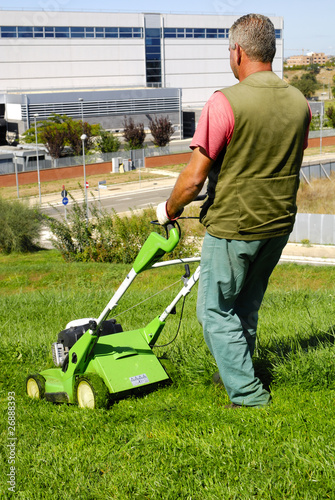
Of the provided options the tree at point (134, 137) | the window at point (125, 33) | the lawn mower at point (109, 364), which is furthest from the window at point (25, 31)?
the lawn mower at point (109, 364)

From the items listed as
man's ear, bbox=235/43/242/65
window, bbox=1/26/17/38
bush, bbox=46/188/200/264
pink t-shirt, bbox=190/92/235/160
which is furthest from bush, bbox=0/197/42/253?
window, bbox=1/26/17/38

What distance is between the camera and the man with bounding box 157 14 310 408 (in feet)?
9.19

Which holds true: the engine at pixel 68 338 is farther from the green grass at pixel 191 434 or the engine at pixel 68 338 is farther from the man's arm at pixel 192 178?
the man's arm at pixel 192 178

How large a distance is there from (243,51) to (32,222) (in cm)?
2489

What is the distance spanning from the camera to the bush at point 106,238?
1731 centimetres

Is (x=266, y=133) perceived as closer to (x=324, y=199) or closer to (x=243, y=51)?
(x=243, y=51)

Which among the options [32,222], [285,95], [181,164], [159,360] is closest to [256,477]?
[159,360]

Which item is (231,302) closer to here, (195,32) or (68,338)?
(68,338)

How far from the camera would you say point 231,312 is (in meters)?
3.17

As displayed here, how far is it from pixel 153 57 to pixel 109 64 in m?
6.62

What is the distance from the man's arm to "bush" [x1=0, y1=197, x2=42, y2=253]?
2423 cm

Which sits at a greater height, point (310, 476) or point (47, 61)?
point (47, 61)

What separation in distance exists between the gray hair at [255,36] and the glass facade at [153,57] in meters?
Result: 80.0

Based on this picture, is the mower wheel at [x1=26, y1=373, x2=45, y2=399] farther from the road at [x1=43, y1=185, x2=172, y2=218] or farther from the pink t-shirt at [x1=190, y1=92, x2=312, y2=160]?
the road at [x1=43, y1=185, x2=172, y2=218]
